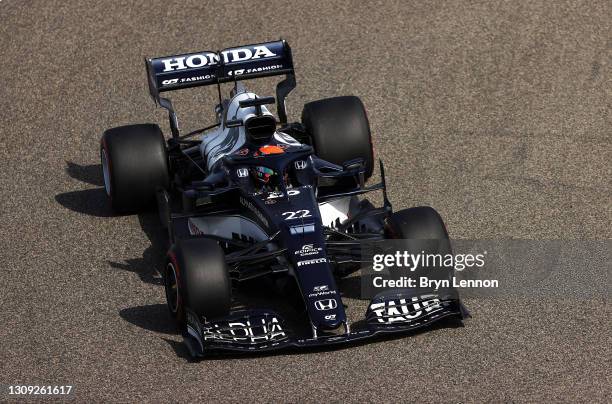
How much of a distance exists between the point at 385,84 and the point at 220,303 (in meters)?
7.40

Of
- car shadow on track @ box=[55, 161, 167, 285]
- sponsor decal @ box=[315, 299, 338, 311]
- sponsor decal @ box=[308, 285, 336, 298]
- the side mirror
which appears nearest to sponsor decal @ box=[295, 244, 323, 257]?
sponsor decal @ box=[308, 285, 336, 298]

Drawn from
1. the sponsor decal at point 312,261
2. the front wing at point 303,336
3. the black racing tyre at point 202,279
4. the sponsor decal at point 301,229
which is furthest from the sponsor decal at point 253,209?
the front wing at point 303,336

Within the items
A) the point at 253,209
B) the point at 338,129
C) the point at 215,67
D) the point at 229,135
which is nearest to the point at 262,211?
the point at 253,209

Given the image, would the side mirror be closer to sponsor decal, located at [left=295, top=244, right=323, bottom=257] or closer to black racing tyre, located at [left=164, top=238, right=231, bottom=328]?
sponsor decal, located at [left=295, top=244, right=323, bottom=257]

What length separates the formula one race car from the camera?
39.6 ft

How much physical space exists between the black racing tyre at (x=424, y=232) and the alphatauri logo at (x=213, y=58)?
357cm

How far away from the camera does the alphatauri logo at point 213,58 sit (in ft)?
50.9

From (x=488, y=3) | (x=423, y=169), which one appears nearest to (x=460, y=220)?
(x=423, y=169)

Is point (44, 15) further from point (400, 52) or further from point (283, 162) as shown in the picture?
point (283, 162)

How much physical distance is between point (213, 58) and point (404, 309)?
470 centimetres

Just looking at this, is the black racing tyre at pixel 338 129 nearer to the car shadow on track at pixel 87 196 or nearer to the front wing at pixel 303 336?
the car shadow on track at pixel 87 196

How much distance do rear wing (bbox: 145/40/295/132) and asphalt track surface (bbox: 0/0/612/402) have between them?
63.1 inches

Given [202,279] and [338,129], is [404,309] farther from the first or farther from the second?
[338,129]

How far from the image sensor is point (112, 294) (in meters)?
13.5
